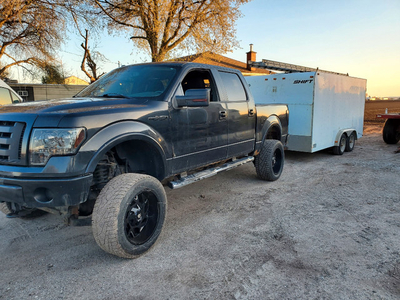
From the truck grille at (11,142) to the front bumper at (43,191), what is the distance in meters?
0.19

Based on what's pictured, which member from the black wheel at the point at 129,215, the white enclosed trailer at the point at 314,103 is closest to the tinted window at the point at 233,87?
the black wheel at the point at 129,215

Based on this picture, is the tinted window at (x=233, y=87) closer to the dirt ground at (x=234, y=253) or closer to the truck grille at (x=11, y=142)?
the dirt ground at (x=234, y=253)

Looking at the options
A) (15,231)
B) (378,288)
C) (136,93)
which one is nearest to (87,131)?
(136,93)

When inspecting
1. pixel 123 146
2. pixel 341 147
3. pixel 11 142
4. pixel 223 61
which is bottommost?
pixel 341 147

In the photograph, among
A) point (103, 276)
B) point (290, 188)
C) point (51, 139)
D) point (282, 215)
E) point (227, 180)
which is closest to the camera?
point (51, 139)

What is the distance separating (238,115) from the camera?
16.0 feet

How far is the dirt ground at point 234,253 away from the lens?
2.63m

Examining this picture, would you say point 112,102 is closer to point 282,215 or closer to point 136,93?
point 136,93

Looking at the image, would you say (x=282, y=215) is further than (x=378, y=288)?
Yes

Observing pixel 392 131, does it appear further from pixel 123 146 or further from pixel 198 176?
pixel 123 146

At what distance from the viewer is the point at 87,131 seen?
2730 mm

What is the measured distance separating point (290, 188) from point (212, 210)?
6.53 feet

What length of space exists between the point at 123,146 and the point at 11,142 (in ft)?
3.65

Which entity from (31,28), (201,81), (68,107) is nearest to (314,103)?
(201,81)
